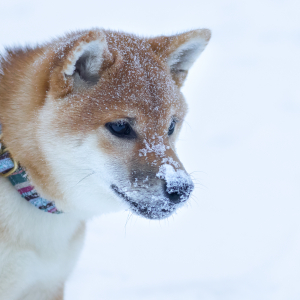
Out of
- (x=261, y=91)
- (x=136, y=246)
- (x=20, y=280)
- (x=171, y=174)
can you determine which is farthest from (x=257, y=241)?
(x=261, y=91)

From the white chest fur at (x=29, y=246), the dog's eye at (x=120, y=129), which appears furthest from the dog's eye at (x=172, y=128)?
the white chest fur at (x=29, y=246)

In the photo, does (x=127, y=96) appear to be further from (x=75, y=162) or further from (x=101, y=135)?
(x=75, y=162)

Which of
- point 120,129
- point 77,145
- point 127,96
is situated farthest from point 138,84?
point 77,145

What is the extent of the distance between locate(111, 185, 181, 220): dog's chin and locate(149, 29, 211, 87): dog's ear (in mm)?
1011

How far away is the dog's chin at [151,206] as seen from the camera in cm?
216

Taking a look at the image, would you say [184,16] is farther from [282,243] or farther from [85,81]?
[85,81]

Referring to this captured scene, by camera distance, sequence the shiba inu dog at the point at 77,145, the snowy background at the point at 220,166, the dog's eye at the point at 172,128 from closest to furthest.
A: the shiba inu dog at the point at 77,145, the dog's eye at the point at 172,128, the snowy background at the point at 220,166

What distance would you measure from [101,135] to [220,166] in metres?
2.96

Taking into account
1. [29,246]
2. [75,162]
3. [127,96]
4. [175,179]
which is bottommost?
[29,246]

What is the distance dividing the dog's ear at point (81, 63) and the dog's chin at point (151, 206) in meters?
0.66

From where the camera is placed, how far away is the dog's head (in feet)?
7.18

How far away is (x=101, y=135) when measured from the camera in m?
2.25

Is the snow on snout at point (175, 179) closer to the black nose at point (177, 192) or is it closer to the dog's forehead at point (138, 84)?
the black nose at point (177, 192)

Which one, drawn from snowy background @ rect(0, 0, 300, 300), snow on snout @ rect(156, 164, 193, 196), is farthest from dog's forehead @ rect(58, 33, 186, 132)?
snowy background @ rect(0, 0, 300, 300)
